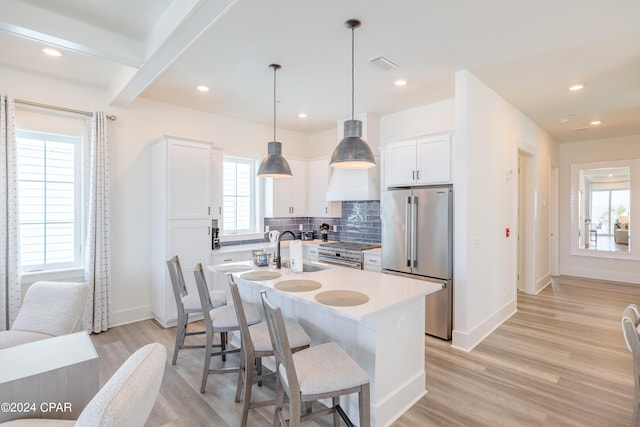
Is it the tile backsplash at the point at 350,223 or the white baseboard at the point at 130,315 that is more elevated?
the tile backsplash at the point at 350,223

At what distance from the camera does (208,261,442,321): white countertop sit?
76.0 inches

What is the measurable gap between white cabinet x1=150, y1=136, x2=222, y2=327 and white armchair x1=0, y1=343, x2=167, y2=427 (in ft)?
8.80

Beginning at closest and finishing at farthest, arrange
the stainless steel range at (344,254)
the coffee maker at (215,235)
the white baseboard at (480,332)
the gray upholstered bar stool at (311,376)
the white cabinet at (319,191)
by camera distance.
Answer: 1. the gray upholstered bar stool at (311,376)
2. the white baseboard at (480,332)
3. the stainless steel range at (344,254)
4. the coffee maker at (215,235)
5. the white cabinet at (319,191)

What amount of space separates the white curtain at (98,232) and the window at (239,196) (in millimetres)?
1660

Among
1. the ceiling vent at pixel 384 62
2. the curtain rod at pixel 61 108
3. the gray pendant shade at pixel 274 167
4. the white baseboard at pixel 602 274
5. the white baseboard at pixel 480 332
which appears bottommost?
the white baseboard at pixel 480 332

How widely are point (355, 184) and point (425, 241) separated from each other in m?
1.59

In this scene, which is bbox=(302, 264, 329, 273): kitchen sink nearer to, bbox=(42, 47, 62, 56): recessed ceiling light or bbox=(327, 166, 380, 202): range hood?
bbox=(327, 166, 380, 202): range hood

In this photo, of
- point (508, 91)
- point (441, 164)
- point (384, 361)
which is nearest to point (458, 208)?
point (441, 164)

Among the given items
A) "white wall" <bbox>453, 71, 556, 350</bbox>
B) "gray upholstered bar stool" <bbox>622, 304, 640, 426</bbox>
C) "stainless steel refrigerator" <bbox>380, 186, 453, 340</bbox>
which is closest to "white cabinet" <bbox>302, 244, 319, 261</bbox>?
"stainless steel refrigerator" <bbox>380, 186, 453, 340</bbox>

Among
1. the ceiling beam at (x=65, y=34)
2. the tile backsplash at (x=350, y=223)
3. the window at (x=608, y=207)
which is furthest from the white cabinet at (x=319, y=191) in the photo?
the window at (x=608, y=207)

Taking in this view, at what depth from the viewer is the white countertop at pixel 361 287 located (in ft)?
6.34

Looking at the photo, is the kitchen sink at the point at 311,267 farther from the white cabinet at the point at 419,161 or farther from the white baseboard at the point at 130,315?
the white baseboard at the point at 130,315

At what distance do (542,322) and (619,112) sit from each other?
3.33 m

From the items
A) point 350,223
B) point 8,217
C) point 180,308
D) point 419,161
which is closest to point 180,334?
point 180,308
